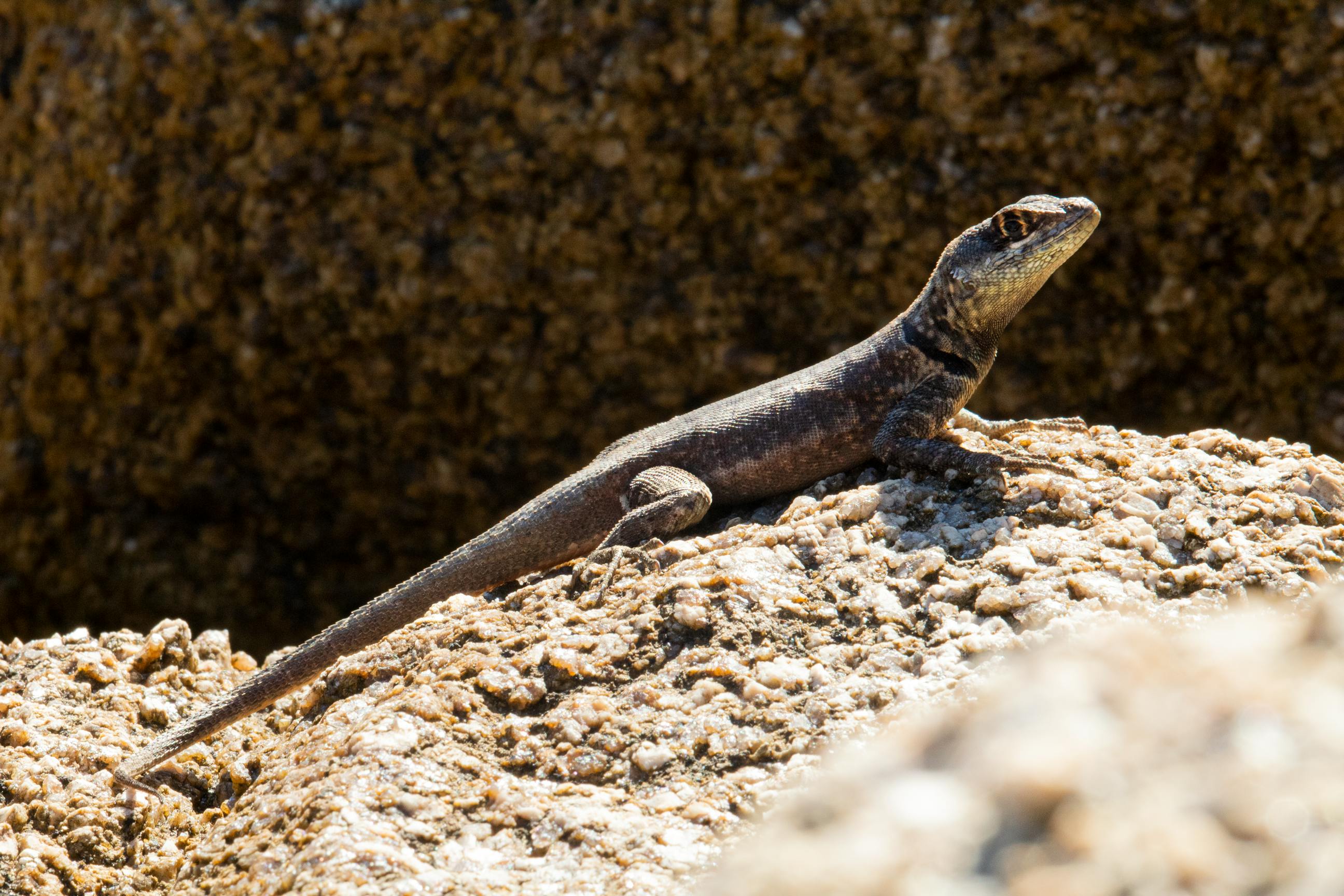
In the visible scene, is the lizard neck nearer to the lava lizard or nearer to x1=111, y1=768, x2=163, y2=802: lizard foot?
the lava lizard

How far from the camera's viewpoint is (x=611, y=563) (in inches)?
142

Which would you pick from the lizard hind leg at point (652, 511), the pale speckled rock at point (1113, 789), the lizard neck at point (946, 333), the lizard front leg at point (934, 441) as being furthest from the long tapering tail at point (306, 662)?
the pale speckled rock at point (1113, 789)

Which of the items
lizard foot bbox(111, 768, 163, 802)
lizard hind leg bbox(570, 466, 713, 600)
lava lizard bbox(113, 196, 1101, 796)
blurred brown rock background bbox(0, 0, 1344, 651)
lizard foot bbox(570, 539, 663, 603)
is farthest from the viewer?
blurred brown rock background bbox(0, 0, 1344, 651)

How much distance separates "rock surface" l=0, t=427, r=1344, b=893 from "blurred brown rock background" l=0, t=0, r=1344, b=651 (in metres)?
1.97

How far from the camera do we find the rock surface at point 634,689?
94.7 inches

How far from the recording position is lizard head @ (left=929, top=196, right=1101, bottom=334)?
4.12 m

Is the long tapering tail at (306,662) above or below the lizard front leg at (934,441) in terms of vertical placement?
below

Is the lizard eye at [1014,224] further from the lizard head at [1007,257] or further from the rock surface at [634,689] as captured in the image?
the rock surface at [634,689]

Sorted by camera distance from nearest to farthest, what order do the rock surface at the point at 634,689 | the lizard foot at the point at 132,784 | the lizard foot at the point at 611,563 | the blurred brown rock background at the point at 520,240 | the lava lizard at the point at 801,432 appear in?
the rock surface at the point at 634,689 → the lizard foot at the point at 132,784 → the lizard foot at the point at 611,563 → the lava lizard at the point at 801,432 → the blurred brown rock background at the point at 520,240

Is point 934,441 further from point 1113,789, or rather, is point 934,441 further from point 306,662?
point 1113,789

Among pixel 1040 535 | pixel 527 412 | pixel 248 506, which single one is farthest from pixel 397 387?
pixel 1040 535

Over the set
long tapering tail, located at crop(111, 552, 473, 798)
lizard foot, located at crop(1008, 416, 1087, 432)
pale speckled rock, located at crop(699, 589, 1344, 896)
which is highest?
pale speckled rock, located at crop(699, 589, 1344, 896)

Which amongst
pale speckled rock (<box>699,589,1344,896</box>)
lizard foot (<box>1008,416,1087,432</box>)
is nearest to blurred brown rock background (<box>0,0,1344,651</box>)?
lizard foot (<box>1008,416,1087,432</box>)

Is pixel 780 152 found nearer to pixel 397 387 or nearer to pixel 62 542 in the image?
pixel 397 387
